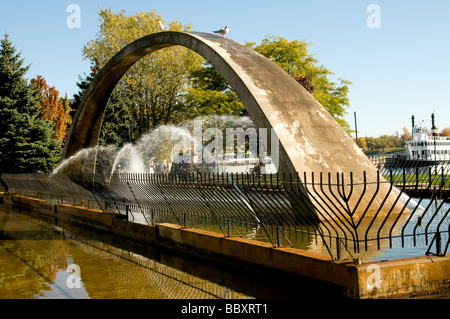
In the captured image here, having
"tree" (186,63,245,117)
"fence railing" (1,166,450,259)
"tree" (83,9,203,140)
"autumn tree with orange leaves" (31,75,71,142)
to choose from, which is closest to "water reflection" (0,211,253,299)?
"fence railing" (1,166,450,259)

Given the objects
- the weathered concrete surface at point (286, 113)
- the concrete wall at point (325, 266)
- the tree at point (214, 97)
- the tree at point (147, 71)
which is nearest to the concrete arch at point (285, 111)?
the weathered concrete surface at point (286, 113)

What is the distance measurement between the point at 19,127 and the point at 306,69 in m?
17.6

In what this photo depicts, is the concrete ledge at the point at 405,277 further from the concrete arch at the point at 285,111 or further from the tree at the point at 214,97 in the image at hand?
the tree at the point at 214,97

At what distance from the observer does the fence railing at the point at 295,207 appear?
5566mm

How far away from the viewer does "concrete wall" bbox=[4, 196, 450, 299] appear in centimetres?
489

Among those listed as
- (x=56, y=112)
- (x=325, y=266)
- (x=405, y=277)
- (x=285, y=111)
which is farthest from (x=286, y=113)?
(x=56, y=112)

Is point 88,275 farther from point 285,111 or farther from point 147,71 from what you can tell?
point 147,71

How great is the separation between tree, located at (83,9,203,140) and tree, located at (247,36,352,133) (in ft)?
28.0

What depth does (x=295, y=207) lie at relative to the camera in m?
6.61

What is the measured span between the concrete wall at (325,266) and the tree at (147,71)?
2786 centimetres

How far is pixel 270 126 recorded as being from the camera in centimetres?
970

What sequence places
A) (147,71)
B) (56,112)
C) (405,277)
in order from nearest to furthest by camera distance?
(405,277) < (147,71) < (56,112)
